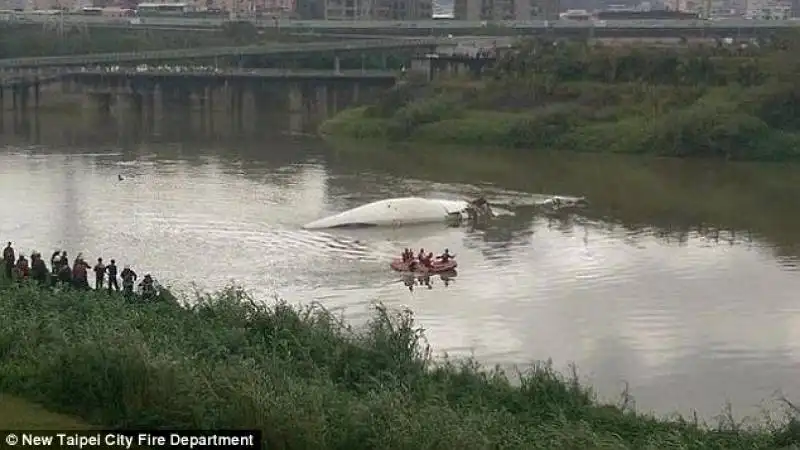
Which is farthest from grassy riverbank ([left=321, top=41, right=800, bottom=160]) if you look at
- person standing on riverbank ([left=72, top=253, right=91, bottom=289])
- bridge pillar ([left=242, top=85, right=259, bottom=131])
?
person standing on riverbank ([left=72, top=253, right=91, bottom=289])

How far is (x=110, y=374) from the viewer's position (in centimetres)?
1302

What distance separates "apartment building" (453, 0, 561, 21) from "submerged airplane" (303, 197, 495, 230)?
91.3 meters

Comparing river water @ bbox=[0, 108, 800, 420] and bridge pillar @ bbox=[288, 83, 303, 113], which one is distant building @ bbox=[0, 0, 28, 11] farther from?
river water @ bbox=[0, 108, 800, 420]

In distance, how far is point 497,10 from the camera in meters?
128

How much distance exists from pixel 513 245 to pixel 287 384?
1814 cm

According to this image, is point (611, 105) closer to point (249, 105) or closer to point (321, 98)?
point (321, 98)

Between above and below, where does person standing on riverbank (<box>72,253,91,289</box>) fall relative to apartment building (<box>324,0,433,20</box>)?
below

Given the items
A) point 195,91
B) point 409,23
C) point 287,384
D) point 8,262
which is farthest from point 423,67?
point 287,384

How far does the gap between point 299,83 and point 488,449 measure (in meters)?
67.1

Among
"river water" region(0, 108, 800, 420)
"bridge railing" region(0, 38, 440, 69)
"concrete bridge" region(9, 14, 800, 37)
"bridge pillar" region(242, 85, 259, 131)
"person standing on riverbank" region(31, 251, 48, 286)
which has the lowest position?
"bridge pillar" region(242, 85, 259, 131)

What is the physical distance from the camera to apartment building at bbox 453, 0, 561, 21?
126m

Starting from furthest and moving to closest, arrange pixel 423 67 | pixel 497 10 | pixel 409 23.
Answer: pixel 497 10, pixel 409 23, pixel 423 67

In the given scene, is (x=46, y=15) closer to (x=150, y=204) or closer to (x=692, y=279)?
(x=150, y=204)

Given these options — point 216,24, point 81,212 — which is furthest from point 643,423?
point 216,24
